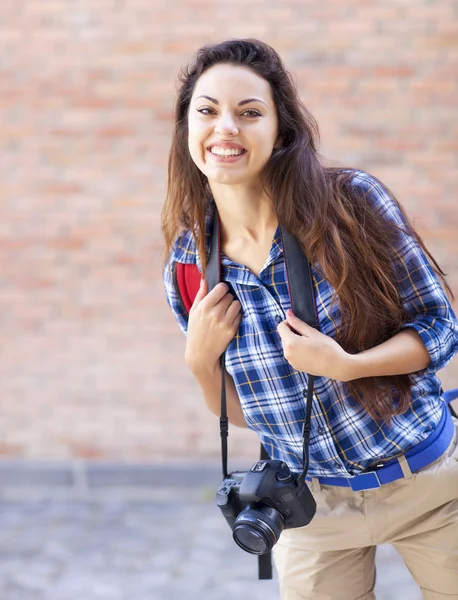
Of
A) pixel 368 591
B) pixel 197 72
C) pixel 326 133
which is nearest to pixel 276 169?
pixel 197 72

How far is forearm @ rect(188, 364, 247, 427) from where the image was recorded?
1741 millimetres

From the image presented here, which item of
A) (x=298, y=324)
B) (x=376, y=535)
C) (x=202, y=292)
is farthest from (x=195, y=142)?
(x=376, y=535)

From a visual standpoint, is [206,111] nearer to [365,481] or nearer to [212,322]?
Result: [212,322]

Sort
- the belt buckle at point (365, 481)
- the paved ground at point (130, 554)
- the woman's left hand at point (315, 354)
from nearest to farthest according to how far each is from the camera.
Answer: the woman's left hand at point (315, 354) → the belt buckle at point (365, 481) → the paved ground at point (130, 554)

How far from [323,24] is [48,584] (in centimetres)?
291

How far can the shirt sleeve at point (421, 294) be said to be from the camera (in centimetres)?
152

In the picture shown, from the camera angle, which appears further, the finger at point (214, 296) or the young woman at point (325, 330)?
the finger at point (214, 296)

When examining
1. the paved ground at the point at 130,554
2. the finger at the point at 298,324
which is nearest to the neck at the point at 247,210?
the finger at the point at 298,324

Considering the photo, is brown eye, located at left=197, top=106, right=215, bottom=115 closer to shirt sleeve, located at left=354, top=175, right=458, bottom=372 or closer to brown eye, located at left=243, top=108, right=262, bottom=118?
brown eye, located at left=243, top=108, right=262, bottom=118

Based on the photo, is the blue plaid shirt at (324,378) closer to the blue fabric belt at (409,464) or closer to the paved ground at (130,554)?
the blue fabric belt at (409,464)

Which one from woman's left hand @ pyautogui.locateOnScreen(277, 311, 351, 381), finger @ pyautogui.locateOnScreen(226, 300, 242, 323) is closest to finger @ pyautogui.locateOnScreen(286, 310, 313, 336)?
woman's left hand @ pyautogui.locateOnScreen(277, 311, 351, 381)

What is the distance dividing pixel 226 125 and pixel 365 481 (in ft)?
2.64

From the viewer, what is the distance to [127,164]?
12.8 feet

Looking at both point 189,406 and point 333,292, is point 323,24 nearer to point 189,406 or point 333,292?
point 189,406
